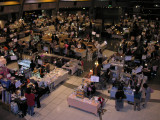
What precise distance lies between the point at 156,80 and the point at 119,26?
42.3 ft

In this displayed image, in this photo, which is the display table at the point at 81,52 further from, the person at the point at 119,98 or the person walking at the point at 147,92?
the person walking at the point at 147,92

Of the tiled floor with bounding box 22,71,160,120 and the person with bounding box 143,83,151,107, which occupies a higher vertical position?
the person with bounding box 143,83,151,107

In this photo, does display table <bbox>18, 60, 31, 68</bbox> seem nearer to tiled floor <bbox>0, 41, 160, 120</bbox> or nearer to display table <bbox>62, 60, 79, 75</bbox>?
display table <bbox>62, 60, 79, 75</bbox>

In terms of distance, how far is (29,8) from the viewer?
966 inches

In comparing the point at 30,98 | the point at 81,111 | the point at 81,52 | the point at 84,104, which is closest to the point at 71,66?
the point at 81,52

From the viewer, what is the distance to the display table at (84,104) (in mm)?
8352

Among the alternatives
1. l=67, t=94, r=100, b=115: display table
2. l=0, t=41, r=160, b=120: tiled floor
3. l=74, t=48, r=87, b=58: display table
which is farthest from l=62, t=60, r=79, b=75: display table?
l=67, t=94, r=100, b=115: display table

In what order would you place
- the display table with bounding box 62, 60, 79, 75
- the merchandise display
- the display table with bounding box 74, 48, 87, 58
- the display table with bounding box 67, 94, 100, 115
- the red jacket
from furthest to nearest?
the display table with bounding box 74, 48, 87, 58 < the display table with bounding box 62, 60, 79, 75 < the merchandise display < the display table with bounding box 67, 94, 100, 115 < the red jacket

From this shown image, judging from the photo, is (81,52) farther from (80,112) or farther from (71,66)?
(80,112)

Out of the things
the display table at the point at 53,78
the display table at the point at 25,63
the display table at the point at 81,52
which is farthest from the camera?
the display table at the point at 81,52

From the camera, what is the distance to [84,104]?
8.56m

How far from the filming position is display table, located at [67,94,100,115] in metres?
8.35

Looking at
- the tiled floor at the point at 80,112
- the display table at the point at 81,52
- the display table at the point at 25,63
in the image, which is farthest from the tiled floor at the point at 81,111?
the display table at the point at 81,52

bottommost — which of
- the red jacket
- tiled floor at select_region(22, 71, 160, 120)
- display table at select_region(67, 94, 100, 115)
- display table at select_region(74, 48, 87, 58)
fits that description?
tiled floor at select_region(22, 71, 160, 120)
